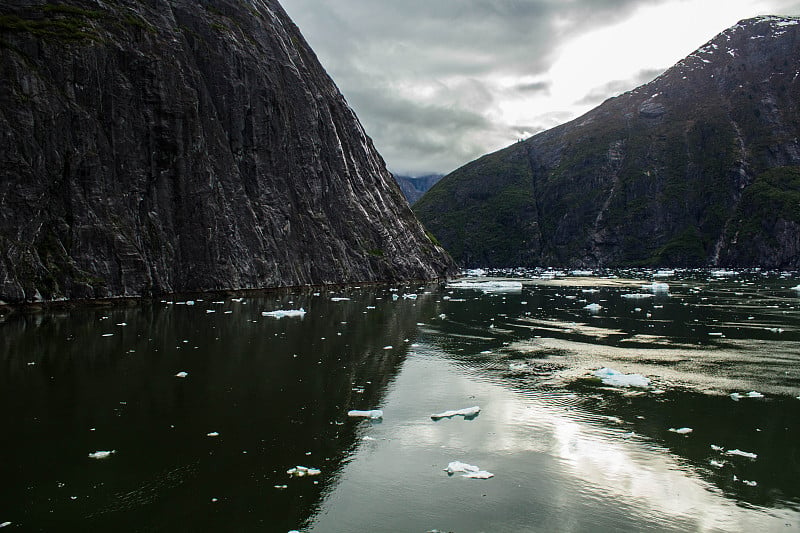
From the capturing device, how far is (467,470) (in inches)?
443

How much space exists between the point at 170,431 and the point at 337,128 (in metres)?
78.9

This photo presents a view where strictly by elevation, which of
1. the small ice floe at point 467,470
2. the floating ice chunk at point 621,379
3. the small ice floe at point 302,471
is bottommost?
the small ice floe at point 467,470

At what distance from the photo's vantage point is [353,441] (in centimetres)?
1294

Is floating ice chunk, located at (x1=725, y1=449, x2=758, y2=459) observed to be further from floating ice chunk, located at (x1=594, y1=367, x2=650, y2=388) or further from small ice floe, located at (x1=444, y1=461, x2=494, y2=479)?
floating ice chunk, located at (x1=594, y1=367, x2=650, y2=388)

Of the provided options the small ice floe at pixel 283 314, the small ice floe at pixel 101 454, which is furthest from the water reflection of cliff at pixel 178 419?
the small ice floe at pixel 283 314

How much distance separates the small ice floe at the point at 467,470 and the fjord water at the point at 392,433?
0.18m

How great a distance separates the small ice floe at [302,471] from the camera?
10828 mm

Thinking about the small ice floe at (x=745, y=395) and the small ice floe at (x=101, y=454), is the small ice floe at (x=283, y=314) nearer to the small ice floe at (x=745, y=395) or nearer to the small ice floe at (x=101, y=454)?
the small ice floe at (x=101, y=454)

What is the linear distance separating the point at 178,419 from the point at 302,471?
16.4 feet

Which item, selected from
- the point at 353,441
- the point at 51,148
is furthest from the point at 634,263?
the point at 353,441

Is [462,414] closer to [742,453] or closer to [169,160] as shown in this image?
[742,453]

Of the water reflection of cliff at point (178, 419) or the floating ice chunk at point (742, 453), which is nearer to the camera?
the water reflection of cliff at point (178, 419)

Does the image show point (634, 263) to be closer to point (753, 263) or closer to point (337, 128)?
point (753, 263)

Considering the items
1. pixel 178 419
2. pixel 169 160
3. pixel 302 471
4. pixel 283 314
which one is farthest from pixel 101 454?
pixel 169 160
